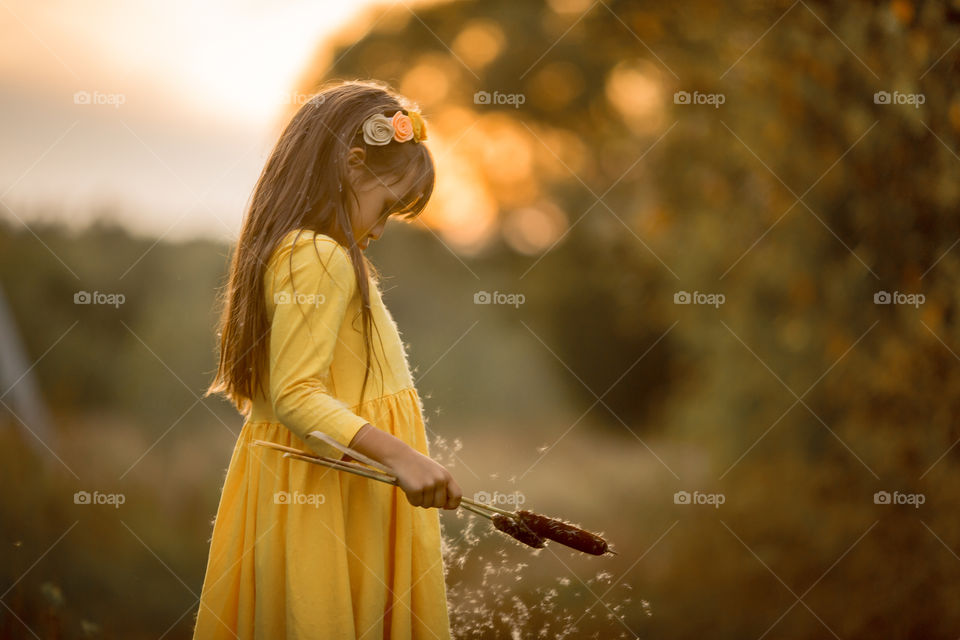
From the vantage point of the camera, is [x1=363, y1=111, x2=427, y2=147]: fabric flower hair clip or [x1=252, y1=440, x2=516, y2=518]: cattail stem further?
[x1=363, y1=111, x2=427, y2=147]: fabric flower hair clip

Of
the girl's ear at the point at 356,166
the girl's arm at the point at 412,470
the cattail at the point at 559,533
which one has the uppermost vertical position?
the girl's ear at the point at 356,166

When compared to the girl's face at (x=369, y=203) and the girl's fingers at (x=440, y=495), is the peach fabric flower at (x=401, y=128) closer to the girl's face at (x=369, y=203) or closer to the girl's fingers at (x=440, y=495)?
the girl's face at (x=369, y=203)

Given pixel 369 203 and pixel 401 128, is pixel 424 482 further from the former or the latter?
pixel 401 128

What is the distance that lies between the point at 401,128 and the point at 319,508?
29.9 inches

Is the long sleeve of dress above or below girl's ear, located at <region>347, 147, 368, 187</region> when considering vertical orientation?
below

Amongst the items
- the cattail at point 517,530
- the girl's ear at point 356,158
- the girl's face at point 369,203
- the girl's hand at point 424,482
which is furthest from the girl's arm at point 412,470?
the girl's ear at point 356,158

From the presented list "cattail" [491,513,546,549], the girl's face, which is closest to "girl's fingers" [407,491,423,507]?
"cattail" [491,513,546,549]

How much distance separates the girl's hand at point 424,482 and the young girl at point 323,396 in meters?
0.02

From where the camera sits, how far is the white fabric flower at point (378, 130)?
172cm

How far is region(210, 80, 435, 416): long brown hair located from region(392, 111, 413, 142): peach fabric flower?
1.4 inches

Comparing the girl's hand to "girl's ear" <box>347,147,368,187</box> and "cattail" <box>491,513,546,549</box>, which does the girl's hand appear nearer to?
"cattail" <box>491,513,546,549</box>

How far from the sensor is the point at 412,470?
4.87 feet

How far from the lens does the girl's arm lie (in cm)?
148

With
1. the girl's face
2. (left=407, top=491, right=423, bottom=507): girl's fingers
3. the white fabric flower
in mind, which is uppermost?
the white fabric flower
